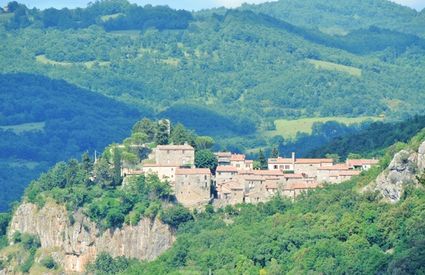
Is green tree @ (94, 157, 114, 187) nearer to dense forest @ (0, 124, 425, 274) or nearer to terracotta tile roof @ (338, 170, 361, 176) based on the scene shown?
dense forest @ (0, 124, 425, 274)

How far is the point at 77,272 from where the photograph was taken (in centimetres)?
11244

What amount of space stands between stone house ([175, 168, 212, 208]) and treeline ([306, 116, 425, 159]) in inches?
605

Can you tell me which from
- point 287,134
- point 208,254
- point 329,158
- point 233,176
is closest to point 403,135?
point 329,158

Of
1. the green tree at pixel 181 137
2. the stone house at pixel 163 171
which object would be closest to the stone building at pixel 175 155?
the stone house at pixel 163 171

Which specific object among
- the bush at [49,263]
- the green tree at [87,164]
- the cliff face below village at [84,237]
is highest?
the green tree at [87,164]

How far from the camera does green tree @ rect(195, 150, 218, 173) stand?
375ft

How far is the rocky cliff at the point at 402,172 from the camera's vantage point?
100000 millimetres

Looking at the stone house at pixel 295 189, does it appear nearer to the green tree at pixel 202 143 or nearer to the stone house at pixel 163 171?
the stone house at pixel 163 171

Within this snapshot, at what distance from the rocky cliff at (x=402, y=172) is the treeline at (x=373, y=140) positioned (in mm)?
19806

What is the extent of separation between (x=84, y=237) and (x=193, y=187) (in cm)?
766

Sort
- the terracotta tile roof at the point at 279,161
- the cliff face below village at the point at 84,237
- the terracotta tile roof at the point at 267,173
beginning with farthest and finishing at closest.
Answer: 1. the terracotta tile roof at the point at 279,161
2. the terracotta tile roof at the point at 267,173
3. the cliff face below village at the point at 84,237

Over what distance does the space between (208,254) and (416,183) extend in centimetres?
1284

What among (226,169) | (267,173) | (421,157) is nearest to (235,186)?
(267,173)

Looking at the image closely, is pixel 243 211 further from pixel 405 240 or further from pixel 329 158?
pixel 405 240
